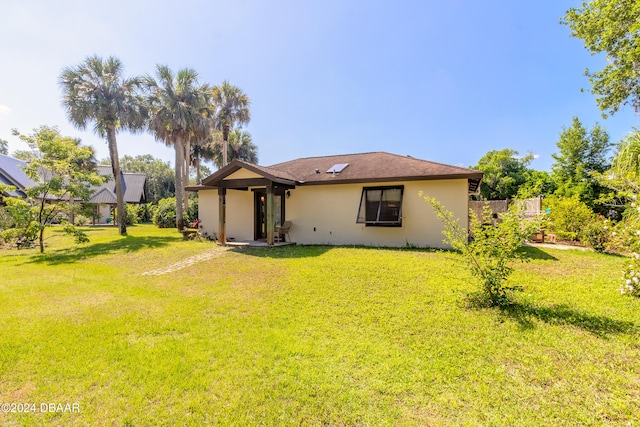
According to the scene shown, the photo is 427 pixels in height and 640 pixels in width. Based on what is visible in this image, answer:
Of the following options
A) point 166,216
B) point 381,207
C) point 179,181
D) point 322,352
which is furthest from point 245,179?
point 166,216

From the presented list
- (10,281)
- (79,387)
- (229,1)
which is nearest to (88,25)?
(229,1)

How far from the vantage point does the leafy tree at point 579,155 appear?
21.2 metres

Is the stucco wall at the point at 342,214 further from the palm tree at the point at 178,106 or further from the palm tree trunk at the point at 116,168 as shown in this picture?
the palm tree trunk at the point at 116,168

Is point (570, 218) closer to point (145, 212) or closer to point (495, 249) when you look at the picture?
point (495, 249)

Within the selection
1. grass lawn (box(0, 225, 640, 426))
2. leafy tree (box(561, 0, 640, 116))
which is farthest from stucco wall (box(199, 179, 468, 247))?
leafy tree (box(561, 0, 640, 116))

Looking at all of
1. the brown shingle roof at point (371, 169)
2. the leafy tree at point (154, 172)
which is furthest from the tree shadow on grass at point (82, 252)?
the leafy tree at point (154, 172)

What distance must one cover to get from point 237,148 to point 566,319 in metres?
27.3

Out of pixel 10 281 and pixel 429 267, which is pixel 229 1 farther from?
pixel 429 267

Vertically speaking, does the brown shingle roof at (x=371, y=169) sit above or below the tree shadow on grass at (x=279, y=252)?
above

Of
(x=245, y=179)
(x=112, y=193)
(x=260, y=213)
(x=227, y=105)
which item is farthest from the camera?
(x=112, y=193)

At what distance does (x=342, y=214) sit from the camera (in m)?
11.3

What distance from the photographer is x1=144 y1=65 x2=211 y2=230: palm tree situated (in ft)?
55.6

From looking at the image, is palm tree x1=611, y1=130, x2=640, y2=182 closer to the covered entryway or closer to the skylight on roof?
the skylight on roof

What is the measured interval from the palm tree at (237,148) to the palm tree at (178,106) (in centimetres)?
778
